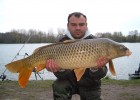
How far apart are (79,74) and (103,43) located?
1.64 ft

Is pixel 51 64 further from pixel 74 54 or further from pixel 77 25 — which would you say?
pixel 77 25

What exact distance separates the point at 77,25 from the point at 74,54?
813mm

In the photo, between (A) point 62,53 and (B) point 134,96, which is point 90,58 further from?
(B) point 134,96

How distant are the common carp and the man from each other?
49cm

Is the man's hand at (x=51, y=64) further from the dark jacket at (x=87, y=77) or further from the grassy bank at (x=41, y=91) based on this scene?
the grassy bank at (x=41, y=91)

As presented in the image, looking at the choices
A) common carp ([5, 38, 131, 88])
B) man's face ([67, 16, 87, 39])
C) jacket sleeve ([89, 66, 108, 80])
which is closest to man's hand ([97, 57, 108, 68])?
common carp ([5, 38, 131, 88])

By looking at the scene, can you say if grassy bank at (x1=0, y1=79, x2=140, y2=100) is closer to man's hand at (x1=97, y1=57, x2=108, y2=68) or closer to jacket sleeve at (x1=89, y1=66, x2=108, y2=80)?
jacket sleeve at (x1=89, y1=66, x2=108, y2=80)

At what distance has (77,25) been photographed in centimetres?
416

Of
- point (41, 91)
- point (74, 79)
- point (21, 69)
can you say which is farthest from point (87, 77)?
point (41, 91)

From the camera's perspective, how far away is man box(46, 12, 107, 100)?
13.6 feet

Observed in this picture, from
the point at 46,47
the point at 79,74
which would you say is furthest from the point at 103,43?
the point at 46,47

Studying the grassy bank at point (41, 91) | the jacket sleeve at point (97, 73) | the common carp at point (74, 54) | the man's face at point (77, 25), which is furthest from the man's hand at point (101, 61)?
the grassy bank at point (41, 91)

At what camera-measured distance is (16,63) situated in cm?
370

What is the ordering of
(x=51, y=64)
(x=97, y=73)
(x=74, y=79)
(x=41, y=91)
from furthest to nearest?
(x=41, y=91) → (x=74, y=79) → (x=97, y=73) → (x=51, y=64)
